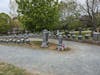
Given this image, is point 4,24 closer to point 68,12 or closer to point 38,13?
point 68,12

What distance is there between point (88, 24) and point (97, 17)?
8.82 ft

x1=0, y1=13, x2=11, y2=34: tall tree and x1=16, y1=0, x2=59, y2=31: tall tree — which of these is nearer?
x1=16, y1=0, x2=59, y2=31: tall tree

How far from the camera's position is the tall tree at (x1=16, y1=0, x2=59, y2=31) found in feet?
75.0

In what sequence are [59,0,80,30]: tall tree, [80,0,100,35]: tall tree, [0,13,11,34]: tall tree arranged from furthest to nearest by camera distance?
[0,13,11,34]: tall tree, [59,0,80,30]: tall tree, [80,0,100,35]: tall tree

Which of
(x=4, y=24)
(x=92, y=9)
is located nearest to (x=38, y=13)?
(x=92, y=9)

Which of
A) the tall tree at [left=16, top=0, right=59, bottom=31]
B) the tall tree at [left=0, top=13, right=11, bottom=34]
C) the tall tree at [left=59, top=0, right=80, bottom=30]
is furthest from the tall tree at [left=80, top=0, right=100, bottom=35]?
the tall tree at [left=0, top=13, right=11, bottom=34]

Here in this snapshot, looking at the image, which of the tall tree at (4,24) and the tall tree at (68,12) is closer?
the tall tree at (68,12)

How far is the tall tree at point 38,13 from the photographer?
2288cm

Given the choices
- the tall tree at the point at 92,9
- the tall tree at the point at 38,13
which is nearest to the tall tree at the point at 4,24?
the tall tree at the point at 92,9

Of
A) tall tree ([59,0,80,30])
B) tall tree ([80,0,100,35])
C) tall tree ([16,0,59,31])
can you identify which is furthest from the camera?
tall tree ([59,0,80,30])

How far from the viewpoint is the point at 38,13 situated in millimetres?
22766

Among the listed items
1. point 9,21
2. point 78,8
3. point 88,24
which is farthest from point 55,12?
point 9,21

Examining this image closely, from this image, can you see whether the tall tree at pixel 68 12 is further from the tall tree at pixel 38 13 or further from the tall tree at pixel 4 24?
the tall tree at pixel 4 24

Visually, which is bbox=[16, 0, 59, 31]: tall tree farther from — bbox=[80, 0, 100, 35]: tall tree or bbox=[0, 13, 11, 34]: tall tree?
bbox=[0, 13, 11, 34]: tall tree
